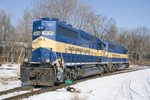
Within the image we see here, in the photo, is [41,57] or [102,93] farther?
[41,57]

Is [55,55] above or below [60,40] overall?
below

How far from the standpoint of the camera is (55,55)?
9023 millimetres

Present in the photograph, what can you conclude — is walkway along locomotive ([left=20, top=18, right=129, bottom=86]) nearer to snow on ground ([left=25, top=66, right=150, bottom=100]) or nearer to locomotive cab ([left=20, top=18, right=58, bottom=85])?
locomotive cab ([left=20, top=18, right=58, bottom=85])

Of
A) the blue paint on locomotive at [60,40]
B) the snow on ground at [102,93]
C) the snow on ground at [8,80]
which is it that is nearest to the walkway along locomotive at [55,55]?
the blue paint on locomotive at [60,40]

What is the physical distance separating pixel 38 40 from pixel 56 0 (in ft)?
43.9

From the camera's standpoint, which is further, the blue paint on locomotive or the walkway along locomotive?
the blue paint on locomotive

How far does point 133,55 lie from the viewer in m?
66.4

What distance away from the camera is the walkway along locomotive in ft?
27.0

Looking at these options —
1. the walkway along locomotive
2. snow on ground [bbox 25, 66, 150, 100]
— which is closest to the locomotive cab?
the walkway along locomotive

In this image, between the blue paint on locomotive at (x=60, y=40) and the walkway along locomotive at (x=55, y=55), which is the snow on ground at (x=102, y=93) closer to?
the walkway along locomotive at (x=55, y=55)

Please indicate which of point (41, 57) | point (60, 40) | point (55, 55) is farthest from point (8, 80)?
point (60, 40)

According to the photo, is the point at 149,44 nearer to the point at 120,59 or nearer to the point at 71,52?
the point at 120,59

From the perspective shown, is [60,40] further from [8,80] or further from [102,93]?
[8,80]

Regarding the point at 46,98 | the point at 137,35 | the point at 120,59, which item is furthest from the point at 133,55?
the point at 46,98
